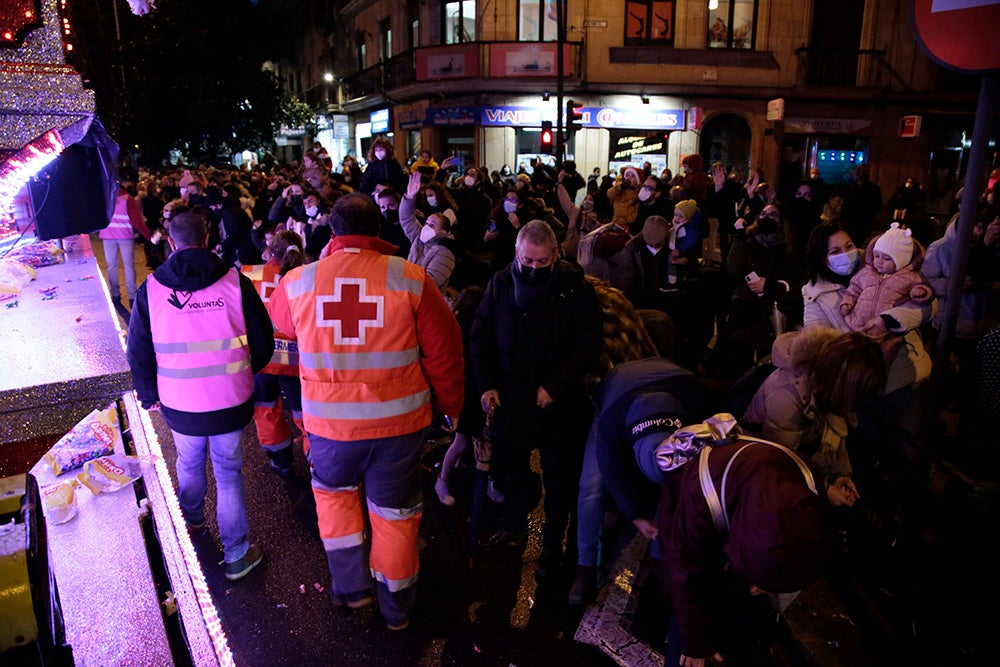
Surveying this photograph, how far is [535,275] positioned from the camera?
12.5ft

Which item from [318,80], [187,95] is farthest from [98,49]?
[318,80]

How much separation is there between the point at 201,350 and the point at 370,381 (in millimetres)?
1055

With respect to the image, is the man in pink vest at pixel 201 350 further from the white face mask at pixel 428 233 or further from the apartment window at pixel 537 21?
the apartment window at pixel 537 21

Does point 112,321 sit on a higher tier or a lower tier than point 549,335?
higher

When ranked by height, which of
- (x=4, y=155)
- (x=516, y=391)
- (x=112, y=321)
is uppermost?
(x=4, y=155)

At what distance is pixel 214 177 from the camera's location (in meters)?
14.1

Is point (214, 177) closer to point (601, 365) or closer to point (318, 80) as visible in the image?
point (601, 365)

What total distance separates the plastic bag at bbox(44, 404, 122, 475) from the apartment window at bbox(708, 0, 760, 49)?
22.6 meters

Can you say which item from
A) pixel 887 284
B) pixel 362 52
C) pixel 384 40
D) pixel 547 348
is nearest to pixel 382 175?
pixel 547 348

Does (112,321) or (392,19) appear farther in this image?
(392,19)

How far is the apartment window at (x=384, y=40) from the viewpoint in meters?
28.4

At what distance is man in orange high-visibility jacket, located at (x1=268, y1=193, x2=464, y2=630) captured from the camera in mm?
3293

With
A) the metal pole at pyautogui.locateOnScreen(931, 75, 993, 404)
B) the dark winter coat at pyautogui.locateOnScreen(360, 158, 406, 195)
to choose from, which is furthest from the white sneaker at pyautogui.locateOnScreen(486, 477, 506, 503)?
the dark winter coat at pyautogui.locateOnScreen(360, 158, 406, 195)

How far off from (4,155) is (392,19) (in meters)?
28.4
